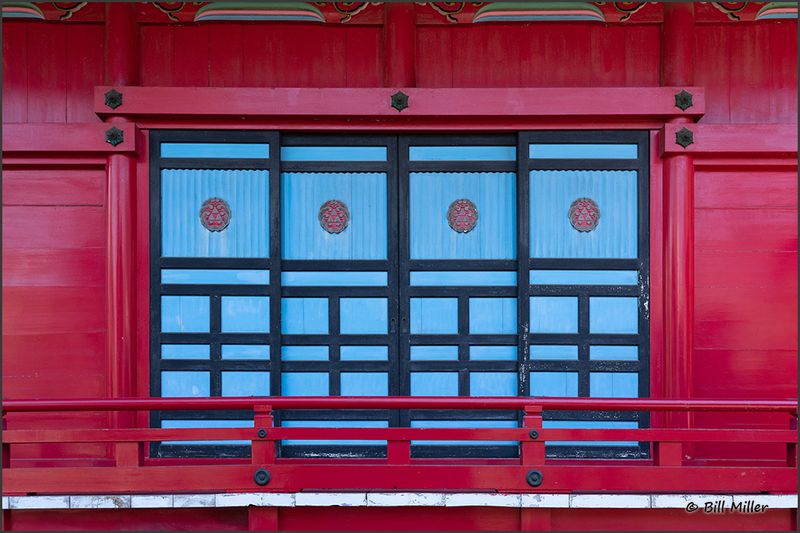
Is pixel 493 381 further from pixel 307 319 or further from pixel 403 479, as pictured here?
pixel 307 319

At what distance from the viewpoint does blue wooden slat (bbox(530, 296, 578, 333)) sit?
4.29 m

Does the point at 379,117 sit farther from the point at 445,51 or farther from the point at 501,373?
the point at 501,373

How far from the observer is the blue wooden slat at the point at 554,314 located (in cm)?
429

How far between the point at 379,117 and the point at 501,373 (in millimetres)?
2089

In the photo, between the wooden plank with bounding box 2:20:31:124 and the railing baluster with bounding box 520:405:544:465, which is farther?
the wooden plank with bounding box 2:20:31:124

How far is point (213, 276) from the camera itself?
168 inches

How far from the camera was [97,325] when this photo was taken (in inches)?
166

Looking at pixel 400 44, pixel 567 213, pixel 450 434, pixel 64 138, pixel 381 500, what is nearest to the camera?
pixel 381 500

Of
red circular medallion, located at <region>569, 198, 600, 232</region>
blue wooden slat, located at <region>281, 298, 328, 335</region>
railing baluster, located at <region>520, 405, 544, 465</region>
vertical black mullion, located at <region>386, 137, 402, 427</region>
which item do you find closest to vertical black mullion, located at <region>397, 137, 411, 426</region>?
vertical black mullion, located at <region>386, 137, 402, 427</region>

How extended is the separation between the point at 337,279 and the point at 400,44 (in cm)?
178

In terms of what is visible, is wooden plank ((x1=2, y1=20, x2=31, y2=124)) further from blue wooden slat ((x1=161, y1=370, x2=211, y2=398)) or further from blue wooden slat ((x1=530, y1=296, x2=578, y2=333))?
blue wooden slat ((x1=530, y1=296, x2=578, y2=333))

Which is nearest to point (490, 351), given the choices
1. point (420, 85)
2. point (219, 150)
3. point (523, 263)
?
Answer: point (523, 263)

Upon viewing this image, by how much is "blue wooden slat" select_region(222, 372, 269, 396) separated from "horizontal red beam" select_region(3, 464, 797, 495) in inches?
33.9

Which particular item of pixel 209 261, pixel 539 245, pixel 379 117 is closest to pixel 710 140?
pixel 539 245
